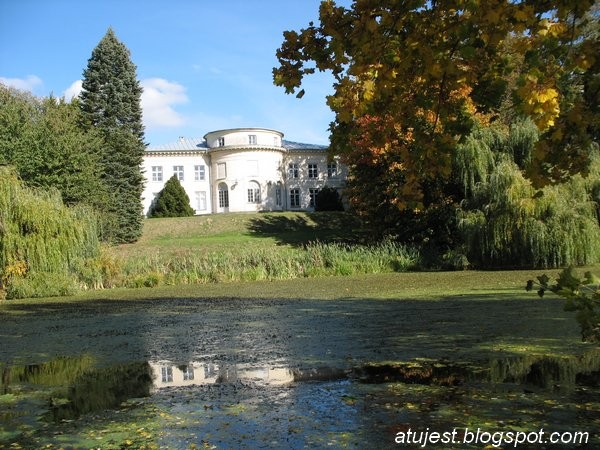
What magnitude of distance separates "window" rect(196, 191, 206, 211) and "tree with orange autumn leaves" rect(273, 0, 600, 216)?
5475 centimetres

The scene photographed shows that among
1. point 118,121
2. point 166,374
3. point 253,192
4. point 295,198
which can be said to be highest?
point 118,121

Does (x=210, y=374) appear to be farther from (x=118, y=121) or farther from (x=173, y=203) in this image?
(x=173, y=203)

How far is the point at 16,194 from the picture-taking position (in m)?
18.5

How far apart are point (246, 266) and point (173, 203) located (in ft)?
100.0

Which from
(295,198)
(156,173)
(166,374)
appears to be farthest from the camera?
(295,198)

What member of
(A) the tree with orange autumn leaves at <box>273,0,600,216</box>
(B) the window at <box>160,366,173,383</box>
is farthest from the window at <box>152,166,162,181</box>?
(A) the tree with orange autumn leaves at <box>273,0,600,216</box>

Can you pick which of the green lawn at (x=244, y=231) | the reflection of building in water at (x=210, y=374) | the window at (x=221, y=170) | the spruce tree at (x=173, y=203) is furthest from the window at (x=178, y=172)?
the reflection of building in water at (x=210, y=374)

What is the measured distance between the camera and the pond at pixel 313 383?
4270 millimetres

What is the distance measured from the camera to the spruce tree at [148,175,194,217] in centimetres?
5166

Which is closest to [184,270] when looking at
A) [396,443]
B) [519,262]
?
[519,262]

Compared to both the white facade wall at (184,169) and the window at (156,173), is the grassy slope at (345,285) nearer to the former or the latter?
the white facade wall at (184,169)

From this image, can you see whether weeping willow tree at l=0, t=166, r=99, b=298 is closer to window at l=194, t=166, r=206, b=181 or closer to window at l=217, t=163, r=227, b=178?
window at l=217, t=163, r=227, b=178

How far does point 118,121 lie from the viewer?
42.9 metres

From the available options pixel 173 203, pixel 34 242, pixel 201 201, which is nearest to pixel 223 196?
pixel 201 201
